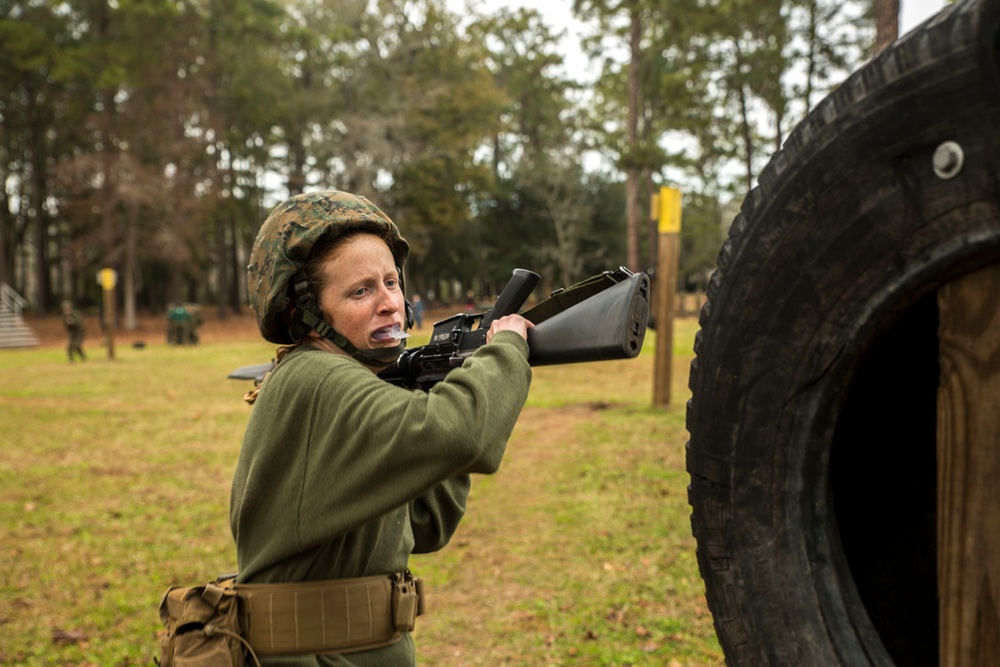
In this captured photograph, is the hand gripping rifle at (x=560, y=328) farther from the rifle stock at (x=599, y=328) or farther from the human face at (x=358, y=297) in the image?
the human face at (x=358, y=297)

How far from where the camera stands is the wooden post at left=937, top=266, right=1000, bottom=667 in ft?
3.70

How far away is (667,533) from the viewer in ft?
16.2

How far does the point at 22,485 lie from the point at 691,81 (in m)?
21.8

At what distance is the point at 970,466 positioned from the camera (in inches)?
45.6

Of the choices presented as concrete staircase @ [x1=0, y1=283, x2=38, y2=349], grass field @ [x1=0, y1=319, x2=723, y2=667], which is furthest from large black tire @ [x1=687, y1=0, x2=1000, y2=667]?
concrete staircase @ [x1=0, y1=283, x2=38, y2=349]

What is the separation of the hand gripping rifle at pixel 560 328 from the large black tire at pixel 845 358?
0.66 feet

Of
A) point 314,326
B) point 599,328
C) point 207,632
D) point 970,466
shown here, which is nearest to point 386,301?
point 314,326

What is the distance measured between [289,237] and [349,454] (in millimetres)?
577

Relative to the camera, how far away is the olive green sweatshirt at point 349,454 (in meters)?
1.51

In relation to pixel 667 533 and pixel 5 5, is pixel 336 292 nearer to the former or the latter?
pixel 667 533

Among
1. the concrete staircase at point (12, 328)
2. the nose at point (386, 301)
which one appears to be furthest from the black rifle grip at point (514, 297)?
the concrete staircase at point (12, 328)

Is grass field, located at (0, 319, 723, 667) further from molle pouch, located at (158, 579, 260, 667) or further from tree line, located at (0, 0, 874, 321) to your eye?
tree line, located at (0, 0, 874, 321)

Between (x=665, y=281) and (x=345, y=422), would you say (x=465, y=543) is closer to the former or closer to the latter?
(x=345, y=422)

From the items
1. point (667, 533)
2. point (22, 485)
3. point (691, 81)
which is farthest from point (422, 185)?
point (667, 533)
